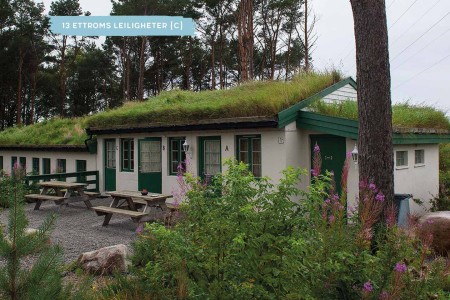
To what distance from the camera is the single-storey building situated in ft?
37.2

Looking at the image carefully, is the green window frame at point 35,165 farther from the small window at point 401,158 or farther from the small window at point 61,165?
the small window at point 401,158

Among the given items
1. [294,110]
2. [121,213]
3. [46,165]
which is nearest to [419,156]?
[294,110]

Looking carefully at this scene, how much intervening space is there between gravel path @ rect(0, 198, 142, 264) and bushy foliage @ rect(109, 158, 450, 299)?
455 cm

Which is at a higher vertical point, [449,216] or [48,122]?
[48,122]

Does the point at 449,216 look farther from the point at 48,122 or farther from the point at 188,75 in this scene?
the point at 188,75

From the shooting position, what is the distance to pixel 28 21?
128 ft

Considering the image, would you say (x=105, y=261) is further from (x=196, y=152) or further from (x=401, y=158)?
(x=401, y=158)

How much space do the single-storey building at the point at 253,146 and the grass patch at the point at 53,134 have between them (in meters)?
1.62

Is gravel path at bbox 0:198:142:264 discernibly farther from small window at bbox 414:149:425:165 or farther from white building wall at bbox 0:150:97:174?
small window at bbox 414:149:425:165

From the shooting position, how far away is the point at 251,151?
1219 centimetres

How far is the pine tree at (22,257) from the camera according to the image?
7.85 ft

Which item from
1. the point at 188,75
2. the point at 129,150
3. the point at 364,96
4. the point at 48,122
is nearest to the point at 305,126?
the point at 364,96

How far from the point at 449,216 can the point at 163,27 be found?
24434 mm

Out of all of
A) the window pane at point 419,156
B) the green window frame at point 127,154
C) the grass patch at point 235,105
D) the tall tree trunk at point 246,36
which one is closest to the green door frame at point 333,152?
the grass patch at point 235,105
